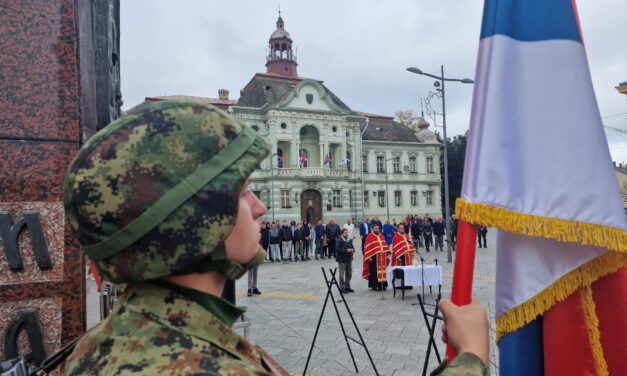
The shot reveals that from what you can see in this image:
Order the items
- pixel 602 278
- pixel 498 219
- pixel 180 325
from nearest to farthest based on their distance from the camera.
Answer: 1. pixel 180 325
2. pixel 498 219
3. pixel 602 278

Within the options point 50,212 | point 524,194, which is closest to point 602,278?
point 524,194

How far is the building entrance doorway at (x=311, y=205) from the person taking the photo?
127 feet

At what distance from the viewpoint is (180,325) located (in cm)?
90

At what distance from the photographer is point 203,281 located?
3.30 feet

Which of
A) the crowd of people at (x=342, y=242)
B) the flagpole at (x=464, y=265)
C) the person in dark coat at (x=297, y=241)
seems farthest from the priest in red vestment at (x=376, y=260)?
the flagpole at (x=464, y=265)

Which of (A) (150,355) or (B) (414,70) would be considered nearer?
(A) (150,355)

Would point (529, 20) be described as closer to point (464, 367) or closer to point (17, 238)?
point (464, 367)

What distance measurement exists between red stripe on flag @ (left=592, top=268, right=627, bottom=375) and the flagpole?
3.24ft

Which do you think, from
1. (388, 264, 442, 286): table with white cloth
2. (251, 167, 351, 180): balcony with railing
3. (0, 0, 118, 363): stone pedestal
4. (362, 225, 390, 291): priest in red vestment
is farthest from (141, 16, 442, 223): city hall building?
(0, 0, 118, 363): stone pedestal

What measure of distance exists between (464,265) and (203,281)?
970mm

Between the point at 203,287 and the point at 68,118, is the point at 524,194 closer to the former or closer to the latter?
the point at 203,287

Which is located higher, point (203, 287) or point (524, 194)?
point (524, 194)

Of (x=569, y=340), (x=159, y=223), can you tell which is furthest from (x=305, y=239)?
(x=159, y=223)

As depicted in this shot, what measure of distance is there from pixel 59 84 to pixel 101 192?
2.06 metres
